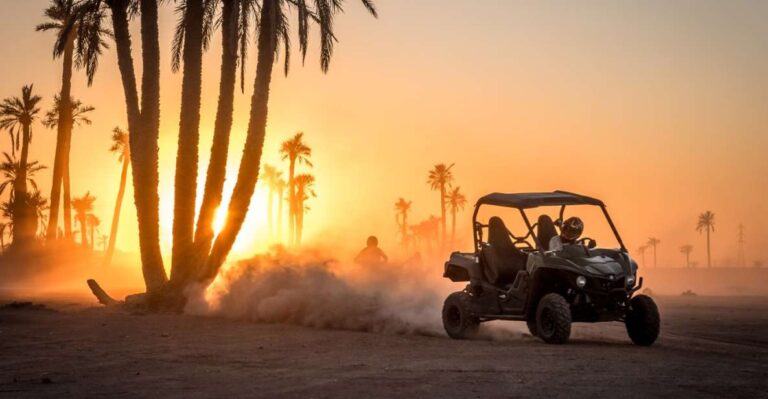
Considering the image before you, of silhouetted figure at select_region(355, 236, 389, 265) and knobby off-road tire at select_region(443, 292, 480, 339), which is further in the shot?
silhouetted figure at select_region(355, 236, 389, 265)

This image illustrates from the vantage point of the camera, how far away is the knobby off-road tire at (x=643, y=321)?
15.3 meters

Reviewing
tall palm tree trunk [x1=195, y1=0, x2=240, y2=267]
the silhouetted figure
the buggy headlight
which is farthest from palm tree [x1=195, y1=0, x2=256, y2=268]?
the buggy headlight

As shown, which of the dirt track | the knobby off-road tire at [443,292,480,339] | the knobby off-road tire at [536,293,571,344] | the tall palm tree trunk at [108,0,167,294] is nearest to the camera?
the dirt track

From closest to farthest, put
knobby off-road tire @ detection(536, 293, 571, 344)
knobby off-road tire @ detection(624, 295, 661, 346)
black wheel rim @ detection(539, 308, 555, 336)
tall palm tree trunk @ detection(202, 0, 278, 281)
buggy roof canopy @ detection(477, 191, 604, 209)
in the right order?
A: knobby off-road tire @ detection(536, 293, 571, 344)
black wheel rim @ detection(539, 308, 555, 336)
knobby off-road tire @ detection(624, 295, 661, 346)
buggy roof canopy @ detection(477, 191, 604, 209)
tall palm tree trunk @ detection(202, 0, 278, 281)

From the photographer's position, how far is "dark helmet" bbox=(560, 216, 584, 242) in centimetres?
1570

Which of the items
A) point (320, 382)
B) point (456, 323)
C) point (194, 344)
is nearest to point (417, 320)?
point (456, 323)

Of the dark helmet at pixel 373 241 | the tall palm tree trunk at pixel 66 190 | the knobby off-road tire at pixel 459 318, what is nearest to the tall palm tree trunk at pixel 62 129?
the tall palm tree trunk at pixel 66 190

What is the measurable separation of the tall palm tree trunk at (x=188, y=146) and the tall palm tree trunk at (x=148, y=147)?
700 mm

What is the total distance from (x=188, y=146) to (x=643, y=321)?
→ 13.8 metres

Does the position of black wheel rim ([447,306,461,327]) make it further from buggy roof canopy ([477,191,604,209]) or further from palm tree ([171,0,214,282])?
palm tree ([171,0,214,282])

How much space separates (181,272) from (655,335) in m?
13.2

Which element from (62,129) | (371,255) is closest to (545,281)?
(371,255)

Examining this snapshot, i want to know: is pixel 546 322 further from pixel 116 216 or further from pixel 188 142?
pixel 116 216

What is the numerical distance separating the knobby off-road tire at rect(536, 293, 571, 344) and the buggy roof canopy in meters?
1.89
